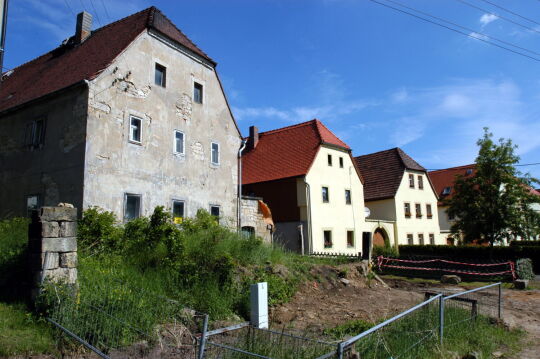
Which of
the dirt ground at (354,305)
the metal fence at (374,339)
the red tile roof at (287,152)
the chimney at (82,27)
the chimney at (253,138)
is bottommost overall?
the dirt ground at (354,305)

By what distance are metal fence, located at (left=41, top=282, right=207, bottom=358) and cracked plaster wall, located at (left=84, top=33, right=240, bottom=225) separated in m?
6.50

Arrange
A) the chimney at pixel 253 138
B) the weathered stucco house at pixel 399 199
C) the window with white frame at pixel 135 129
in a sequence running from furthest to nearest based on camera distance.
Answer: the weathered stucco house at pixel 399 199 → the chimney at pixel 253 138 → the window with white frame at pixel 135 129

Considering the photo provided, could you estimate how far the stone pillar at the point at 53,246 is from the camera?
7816 millimetres

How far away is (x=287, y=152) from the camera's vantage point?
28422 mm

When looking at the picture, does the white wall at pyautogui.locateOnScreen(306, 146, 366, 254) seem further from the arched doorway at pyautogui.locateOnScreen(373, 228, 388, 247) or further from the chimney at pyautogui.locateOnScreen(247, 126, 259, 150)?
the chimney at pyautogui.locateOnScreen(247, 126, 259, 150)

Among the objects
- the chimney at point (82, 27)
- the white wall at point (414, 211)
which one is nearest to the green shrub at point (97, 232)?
the chimney at point (82, 27)

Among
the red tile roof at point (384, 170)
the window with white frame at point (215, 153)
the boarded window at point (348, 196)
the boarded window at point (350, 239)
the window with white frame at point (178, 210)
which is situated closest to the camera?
the window with white frame at point (178, 210)

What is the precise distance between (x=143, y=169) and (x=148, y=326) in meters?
8.96

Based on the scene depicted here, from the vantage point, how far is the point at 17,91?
1850 centimetres

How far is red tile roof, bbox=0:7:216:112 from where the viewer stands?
51.5 ft

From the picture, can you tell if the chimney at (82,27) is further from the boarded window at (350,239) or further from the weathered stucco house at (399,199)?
the weathered stucco house at (399,199)

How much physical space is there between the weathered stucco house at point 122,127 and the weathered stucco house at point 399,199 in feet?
54.3

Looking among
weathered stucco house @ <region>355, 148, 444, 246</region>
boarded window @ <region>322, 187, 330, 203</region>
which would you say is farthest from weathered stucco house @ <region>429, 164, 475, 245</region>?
boarded window @ <region>322, 187, 330, 203</region>

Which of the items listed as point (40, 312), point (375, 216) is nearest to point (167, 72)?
point (40, 312)
